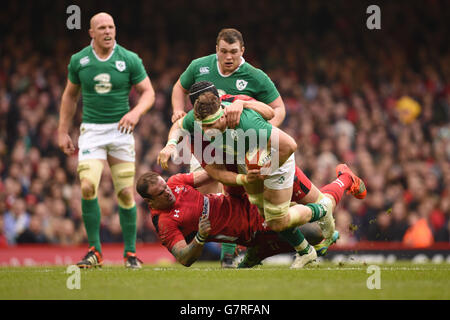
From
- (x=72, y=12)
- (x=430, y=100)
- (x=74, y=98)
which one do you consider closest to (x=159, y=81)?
(x=72, y=12)

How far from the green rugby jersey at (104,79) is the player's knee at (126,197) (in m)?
0.81

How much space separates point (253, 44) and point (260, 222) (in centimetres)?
1087

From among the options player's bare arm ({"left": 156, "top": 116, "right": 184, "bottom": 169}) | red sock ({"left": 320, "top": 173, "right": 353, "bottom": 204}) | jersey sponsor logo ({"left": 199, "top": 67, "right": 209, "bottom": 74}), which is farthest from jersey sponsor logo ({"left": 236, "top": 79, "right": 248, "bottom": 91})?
red sock ({"left": 320, "top": 173, "right": 353, "bottom": 204})

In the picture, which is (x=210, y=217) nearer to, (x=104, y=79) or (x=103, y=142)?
(x=103, y=142)

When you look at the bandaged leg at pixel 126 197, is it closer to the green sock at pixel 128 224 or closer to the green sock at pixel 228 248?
the green sock at pixel 128 224

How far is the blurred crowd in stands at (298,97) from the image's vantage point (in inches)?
521

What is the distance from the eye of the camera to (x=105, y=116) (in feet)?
26.3

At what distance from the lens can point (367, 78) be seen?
17219 millimetres

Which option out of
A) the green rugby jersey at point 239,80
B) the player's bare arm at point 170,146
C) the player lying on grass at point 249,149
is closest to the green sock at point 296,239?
the player lying on grass at point 249,149

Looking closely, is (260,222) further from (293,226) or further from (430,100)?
(430,100)

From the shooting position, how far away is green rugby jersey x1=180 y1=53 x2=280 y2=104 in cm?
774

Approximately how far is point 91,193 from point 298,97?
368 inches

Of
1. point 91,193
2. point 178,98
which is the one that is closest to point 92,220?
point 91,193
